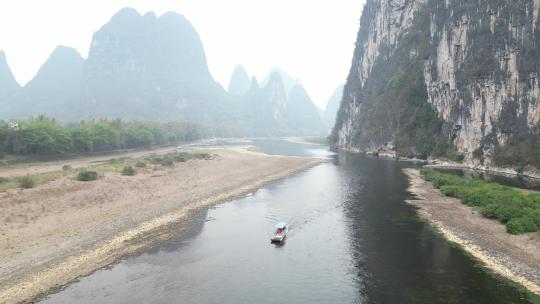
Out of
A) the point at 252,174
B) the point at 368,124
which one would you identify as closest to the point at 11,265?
the point at 252,174

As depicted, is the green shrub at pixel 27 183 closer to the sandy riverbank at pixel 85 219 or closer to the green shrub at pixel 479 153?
the sandy riverbank at pixel 85 219

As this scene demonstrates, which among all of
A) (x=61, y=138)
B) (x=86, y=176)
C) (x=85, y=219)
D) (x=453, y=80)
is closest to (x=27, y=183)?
(x=86, y=176)

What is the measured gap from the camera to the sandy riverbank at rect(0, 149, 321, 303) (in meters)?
28.6

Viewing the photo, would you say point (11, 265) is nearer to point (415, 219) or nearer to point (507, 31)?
point (415, 219)

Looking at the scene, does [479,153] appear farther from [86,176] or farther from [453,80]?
[86,176]

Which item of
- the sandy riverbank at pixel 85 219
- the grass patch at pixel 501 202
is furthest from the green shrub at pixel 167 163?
the grass patch at pixel 501 202

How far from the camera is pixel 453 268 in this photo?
29594 millimetres

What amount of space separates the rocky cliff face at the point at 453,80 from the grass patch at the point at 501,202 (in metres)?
33.5

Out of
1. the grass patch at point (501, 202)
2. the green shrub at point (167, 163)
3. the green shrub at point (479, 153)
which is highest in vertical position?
the green shrub at point (479, 153)

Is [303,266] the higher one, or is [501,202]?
[501,202]

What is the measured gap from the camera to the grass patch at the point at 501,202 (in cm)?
3694

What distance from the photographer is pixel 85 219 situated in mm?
40906

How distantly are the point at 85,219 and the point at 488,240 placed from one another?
4113 cm

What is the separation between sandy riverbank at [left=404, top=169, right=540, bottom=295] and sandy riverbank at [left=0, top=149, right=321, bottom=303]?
28.9m
